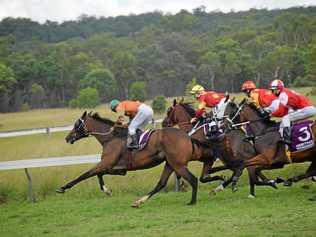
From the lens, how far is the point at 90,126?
12242mm

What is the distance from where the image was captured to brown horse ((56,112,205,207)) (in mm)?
10727

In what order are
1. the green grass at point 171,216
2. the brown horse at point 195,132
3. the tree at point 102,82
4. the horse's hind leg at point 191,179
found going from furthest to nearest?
the tree at point 102,82 → the brown horse at point 195,132 → the horse's hind leg at point 191,179 → the green grass at point 171,216

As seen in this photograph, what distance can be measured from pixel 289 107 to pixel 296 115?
0.84ft

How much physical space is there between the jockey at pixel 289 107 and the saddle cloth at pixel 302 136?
9cm

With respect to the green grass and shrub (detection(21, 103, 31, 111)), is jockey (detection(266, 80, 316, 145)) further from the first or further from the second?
shrub (detection(21, 103, 31, 111))

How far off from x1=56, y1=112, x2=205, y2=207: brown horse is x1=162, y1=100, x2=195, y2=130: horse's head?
1.53 meters

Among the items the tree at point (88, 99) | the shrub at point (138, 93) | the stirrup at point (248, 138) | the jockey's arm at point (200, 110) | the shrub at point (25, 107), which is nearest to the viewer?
the stirrup at point (248, 138)

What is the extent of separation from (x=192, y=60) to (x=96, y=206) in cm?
8410

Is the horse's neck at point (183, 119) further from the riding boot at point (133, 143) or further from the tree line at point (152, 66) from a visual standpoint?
the tree line at point (152, 66)

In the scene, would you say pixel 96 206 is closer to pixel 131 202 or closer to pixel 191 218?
pixel 131 202

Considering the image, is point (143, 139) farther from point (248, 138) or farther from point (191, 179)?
point (248, 138)

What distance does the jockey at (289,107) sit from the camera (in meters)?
10.7

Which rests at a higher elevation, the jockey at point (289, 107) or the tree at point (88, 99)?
the jockey at point (289, 107)


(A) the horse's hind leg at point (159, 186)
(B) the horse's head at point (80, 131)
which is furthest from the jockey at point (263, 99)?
(B) the horse's head at point (80, 131)
